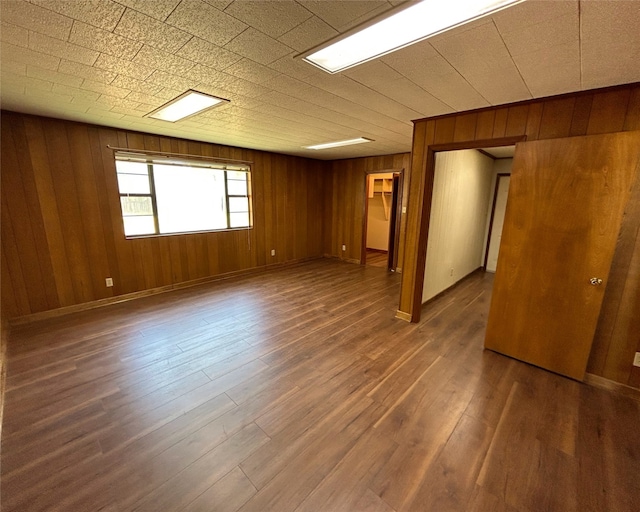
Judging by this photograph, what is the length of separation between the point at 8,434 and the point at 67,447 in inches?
18.5

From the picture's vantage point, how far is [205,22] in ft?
4.34

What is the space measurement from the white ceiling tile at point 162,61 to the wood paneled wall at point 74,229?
244cm

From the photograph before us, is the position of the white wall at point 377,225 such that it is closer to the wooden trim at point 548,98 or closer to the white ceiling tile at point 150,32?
the wooden trim at point 548,98

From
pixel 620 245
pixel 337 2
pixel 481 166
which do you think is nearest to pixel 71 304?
pixel 337 2

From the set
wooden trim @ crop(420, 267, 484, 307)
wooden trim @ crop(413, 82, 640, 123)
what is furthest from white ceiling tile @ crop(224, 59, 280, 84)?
wooden trim @ crop(420, 267, 484, 307)

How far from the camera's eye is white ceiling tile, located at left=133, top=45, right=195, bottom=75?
1.62 metres

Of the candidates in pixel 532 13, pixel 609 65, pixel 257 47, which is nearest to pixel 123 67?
pixel 257 47

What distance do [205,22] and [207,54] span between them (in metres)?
0.34

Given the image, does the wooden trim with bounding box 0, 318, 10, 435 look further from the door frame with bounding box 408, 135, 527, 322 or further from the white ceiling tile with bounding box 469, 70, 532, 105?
the white ceiling tile with bounding box 469, 70, 532, 105

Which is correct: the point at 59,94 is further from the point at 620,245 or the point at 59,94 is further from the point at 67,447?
the point at 620,245

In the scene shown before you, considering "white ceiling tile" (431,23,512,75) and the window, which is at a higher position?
"white ceiling tile" (431,23,512,75)

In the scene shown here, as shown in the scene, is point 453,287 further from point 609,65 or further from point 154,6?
point 154,6

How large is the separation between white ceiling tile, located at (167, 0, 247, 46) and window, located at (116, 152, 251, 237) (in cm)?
310

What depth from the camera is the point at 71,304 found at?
351 cm
